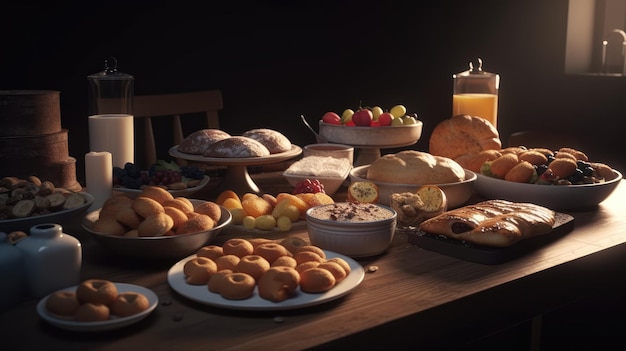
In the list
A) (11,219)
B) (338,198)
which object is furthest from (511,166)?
(11,219)

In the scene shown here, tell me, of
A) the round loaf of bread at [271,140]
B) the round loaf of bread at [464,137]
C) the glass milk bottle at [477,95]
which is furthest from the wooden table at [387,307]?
the glass milk bottle at [477,95]

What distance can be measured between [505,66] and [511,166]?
299 cm

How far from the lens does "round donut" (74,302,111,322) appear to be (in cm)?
103

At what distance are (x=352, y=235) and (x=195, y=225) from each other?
0.30 metres

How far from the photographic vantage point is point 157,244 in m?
1.30

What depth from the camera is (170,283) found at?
1.21m

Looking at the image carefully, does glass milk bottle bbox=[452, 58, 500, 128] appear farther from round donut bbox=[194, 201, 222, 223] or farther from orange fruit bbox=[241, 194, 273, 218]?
round donut bbox=[194, 201, 222, 223]

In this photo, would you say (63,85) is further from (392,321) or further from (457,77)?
(392,321)

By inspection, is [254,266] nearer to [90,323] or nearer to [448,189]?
[90,323]

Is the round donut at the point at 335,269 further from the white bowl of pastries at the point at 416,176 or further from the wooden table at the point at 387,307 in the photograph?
the white bowl of pastries at the point at 416,176

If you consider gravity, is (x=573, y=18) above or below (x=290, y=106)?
above

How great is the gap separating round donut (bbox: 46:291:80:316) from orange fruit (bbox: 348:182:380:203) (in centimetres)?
80

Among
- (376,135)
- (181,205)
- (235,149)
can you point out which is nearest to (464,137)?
Answer: (376,135)

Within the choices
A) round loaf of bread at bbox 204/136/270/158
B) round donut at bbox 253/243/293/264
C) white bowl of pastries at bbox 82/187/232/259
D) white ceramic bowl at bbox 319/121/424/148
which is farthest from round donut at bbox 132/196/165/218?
white ceramic bowl at bbox 319/121/424/148
